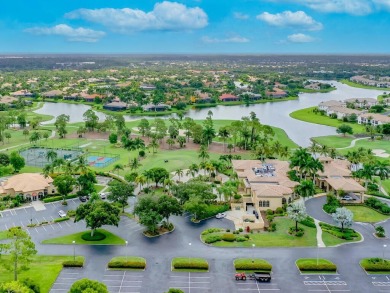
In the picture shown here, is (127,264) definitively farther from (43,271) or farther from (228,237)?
(228,237)

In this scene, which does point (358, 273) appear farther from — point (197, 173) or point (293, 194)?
point (197, 173)

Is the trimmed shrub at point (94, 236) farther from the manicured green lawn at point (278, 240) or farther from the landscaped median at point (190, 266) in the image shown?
the manicured green lawn at point (278, 240)

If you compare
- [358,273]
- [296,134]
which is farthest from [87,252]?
[296,134]

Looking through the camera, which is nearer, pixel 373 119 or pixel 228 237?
pixel 228 237

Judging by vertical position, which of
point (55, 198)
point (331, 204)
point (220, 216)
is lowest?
point (220, 216)

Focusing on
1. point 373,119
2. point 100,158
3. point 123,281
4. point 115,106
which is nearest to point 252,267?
point 123,281
